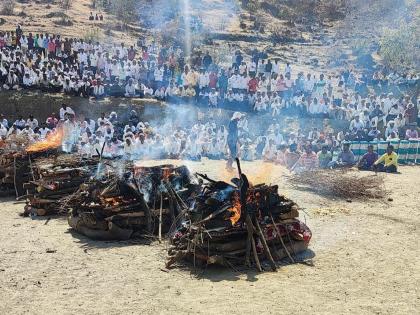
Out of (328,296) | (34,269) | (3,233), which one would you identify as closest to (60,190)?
(3,233)

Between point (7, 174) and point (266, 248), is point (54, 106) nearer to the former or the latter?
point (7, 174)

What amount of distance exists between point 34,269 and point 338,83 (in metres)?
21.2

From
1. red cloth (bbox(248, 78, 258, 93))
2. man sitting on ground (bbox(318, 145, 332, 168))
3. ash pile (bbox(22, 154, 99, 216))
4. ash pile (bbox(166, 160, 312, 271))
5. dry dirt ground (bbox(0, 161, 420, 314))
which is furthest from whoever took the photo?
red cloth (bbox(248, 78, 258, 93))

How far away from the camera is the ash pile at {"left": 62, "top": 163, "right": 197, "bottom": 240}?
9914 millimetres

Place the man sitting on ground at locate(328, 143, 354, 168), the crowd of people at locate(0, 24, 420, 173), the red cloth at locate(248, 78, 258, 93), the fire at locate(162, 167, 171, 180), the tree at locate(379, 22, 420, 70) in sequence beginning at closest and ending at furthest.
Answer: the fire at locate(162, 167, 171, 180), the man sitting on ground at locate(328, 143, 354, 168), the crowd of people at locate(0, 24, 420, 173), the red cloth at locate(248, 78, 258, 93), the tree at locate(379, 22, 420, 70)

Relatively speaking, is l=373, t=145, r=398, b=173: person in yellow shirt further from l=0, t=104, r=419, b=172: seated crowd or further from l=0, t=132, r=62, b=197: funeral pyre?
l=0, t=132, r=62, b=197: funeral pyre

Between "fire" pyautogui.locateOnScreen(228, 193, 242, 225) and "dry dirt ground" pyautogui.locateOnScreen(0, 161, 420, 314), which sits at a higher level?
"fire" pyautogui.locateOnScreen(228, 193, 242, 225)

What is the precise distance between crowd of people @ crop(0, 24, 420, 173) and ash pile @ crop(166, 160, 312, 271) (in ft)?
27.2

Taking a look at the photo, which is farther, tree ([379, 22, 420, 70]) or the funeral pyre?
tree ([379, 22, 420, 70])

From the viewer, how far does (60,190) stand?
11.9 meters

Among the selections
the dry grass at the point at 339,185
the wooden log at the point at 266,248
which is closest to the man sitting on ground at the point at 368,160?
the dry grass at the point at 339,185

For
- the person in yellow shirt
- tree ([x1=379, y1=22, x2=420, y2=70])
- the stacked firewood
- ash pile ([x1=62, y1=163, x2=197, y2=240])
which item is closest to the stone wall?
the stacked firewood

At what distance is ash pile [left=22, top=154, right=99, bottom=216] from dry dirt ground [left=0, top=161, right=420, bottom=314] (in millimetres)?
709

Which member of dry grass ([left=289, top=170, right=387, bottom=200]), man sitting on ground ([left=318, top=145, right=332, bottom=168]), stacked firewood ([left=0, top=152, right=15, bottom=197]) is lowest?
stacked firewood ([left=0, top=152, right=15, bottom=197])
